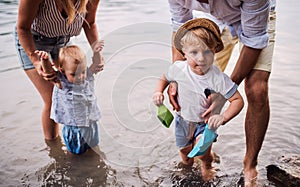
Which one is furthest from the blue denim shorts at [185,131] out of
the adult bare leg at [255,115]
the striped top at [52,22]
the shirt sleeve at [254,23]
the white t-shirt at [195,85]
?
the striped top at [52,22]

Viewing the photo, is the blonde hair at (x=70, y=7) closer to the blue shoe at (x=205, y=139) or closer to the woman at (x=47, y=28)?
the woman at (x=47, y=28)

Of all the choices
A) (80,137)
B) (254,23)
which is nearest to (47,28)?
(80,137)

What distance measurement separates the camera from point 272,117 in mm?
3580

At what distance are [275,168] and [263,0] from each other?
43.7 inches

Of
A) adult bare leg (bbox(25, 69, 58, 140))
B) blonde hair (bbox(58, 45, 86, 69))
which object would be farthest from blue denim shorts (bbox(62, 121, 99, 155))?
blonde hair (bbox(58, 45, 86, 69))

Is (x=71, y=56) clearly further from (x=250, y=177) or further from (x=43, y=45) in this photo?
(x=250, y=177)

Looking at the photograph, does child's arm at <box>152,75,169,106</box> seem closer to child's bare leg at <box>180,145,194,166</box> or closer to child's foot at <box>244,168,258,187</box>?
child's bare leg at <box>180,145,194,166</box>

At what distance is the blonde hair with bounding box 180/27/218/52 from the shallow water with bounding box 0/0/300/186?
0.36 ft

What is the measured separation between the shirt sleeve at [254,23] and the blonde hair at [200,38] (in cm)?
19

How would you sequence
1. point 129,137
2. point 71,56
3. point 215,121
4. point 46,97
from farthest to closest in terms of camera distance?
1. point 129,137
2. point 46,97
3. point 71,56
4. point 215,121

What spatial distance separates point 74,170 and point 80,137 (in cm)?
23

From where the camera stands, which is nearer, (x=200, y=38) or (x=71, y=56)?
(x=200, y=38)

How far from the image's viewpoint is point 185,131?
2520 mm

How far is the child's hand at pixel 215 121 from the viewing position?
2.07 m
